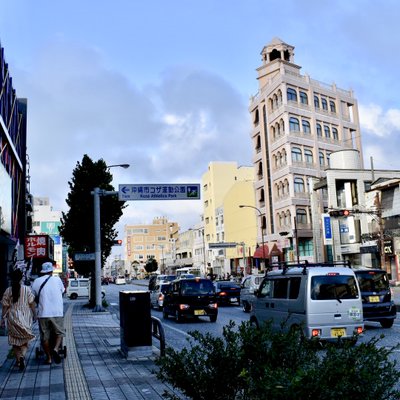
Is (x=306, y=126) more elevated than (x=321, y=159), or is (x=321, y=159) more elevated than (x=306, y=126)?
(x=306, y=126)

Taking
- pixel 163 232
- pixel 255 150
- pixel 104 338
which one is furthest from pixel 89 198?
pixel 163 232

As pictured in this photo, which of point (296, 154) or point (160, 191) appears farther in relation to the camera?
point (296, 154)

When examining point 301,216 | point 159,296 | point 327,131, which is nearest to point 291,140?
point 327,131

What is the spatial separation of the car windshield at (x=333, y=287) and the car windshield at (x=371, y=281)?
5174mm

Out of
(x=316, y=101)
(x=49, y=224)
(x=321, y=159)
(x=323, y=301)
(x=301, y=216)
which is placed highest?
(x=316, y=101)

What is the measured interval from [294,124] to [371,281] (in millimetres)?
41605

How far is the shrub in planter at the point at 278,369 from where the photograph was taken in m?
3.74

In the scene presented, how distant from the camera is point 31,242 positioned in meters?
42.5

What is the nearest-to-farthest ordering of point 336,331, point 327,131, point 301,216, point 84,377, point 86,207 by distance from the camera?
1. point 84,377
2. point 336,331
3. point 86,207
4. point 301,216
5. point 327,131

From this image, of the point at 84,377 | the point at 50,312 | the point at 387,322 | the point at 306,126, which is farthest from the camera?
the point at 306,126

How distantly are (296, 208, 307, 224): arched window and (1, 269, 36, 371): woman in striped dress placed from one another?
47.2m

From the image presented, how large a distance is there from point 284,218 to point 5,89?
3412cm

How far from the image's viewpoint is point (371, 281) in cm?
1708

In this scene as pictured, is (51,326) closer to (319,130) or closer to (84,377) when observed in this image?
(84,377)
